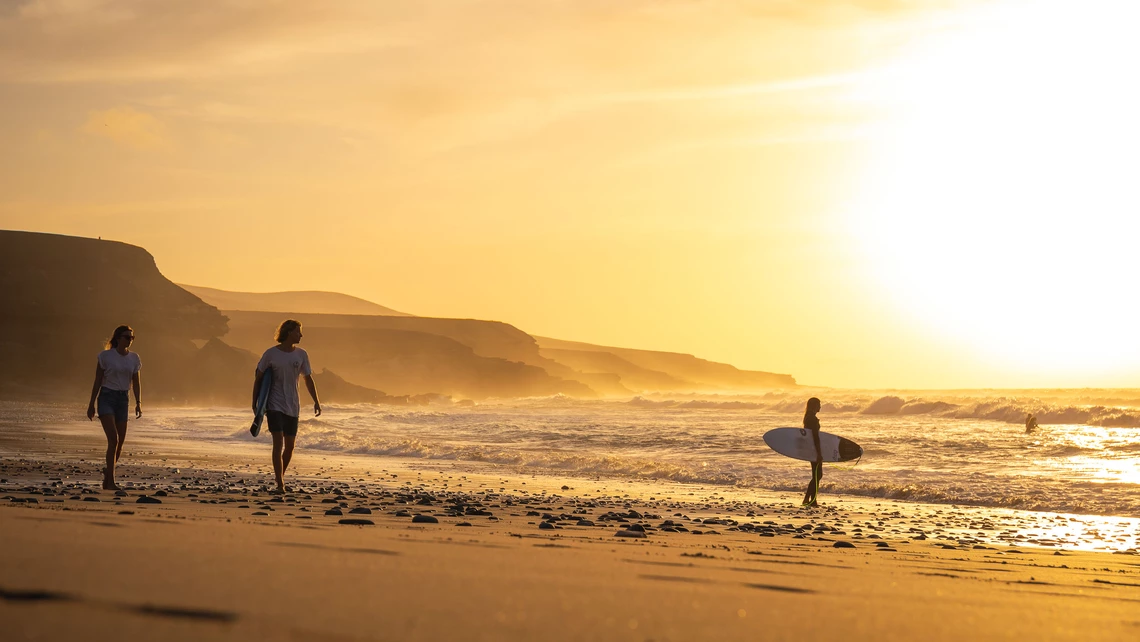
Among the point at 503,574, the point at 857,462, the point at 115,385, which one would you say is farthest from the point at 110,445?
the point at 857,462

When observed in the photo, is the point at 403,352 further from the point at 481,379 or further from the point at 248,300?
the point at 248,300

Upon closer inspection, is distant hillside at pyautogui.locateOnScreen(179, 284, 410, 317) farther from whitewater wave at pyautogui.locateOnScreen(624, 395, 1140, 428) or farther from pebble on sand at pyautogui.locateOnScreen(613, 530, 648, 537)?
pebble on sand at pyautogui.locateOnScreen(613, 530, 648, 537)

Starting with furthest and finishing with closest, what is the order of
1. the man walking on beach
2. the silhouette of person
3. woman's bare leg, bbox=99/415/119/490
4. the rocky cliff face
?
the rocky cliff face
the silhouette of person
the man walking on beach
woman's bare leg, bbox=99/415/119/490

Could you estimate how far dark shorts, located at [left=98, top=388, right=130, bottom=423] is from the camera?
33.6 feet

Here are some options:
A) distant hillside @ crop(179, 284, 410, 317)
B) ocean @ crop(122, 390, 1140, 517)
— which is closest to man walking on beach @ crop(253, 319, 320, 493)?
ocean @ crop(122, 390, 1140, 517)

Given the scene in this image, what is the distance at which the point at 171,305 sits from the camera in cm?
7519

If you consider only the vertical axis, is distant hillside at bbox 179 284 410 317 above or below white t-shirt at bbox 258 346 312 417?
above

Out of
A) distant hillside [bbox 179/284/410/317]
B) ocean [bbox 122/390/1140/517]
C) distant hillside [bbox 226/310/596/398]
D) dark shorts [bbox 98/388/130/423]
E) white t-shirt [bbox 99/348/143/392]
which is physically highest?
distant hillside [bbox 179/284/410/317]

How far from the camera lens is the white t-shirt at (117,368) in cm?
1021

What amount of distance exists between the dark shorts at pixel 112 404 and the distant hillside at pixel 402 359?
112895 mm

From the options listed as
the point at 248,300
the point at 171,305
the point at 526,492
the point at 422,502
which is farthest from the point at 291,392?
the point at 248,300

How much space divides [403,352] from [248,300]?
63.9m

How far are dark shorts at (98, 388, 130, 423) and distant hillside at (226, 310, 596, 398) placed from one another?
112895mm

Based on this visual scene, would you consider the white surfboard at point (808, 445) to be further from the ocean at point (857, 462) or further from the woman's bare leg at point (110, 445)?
the woman's bare leg at point (110, 445)
